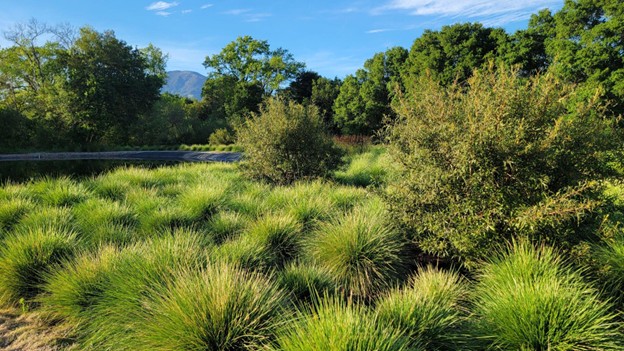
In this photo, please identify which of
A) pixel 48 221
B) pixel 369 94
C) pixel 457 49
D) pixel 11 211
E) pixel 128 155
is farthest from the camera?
pixel 369 94

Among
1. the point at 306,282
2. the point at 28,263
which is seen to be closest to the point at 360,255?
the point at 306,282

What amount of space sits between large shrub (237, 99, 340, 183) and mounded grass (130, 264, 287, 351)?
7.27 meters

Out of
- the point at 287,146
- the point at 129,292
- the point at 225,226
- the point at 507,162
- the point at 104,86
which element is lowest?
the point at 225,226

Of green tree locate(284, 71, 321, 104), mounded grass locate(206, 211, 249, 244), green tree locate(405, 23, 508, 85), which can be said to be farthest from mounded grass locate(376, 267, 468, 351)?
green tree locate(284, 71, 321, 104)

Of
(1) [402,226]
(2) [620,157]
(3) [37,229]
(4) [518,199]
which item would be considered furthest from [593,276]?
(3) [37,229]

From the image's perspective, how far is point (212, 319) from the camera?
9.30 ft

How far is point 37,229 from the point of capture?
5.39 metres

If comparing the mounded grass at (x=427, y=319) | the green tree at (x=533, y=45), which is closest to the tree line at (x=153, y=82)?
the green tree at (x=533, y=45)

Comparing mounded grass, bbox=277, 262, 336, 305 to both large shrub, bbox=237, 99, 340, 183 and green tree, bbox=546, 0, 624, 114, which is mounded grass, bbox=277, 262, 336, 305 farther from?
green tree, bbox=546, 0, 624, 114

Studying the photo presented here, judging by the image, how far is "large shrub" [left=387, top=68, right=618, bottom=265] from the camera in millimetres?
4062

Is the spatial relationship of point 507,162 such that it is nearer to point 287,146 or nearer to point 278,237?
point 278,237

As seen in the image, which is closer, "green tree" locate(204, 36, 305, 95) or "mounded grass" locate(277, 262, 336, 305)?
"mounded grass" locate(277, 262, 336, 305)

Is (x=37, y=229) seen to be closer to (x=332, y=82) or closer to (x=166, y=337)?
(x=166, y=337)

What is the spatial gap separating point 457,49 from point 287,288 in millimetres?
28109
